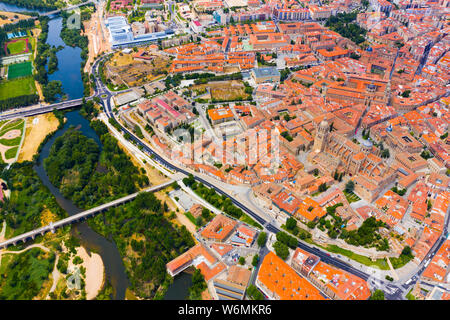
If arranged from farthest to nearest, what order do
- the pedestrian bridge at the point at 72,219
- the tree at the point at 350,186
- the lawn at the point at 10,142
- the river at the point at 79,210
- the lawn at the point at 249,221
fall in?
the lawn at the point at 10,142, the tree at the point at 350,186, the lawn at the point at 249,221, the pedestrian bridge at the point at 72,219, the river at the point at 79,210

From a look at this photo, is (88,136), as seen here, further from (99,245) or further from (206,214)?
(206,214)

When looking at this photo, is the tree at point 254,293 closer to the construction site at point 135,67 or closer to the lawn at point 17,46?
the construction site at point 135,67

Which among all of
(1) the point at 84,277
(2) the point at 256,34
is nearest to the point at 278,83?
(2) the point at 256,34

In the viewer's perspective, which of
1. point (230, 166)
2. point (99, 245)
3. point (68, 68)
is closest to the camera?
point (99, 245)

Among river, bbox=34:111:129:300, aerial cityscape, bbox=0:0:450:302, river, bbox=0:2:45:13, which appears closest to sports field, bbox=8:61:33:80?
aerial cityscape, bbox=0:0:450:302

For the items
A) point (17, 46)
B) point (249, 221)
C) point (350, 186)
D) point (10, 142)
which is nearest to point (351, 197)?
point (350, 186)

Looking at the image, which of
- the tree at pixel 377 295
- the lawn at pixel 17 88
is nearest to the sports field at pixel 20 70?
the lawn at pixel 17 88
